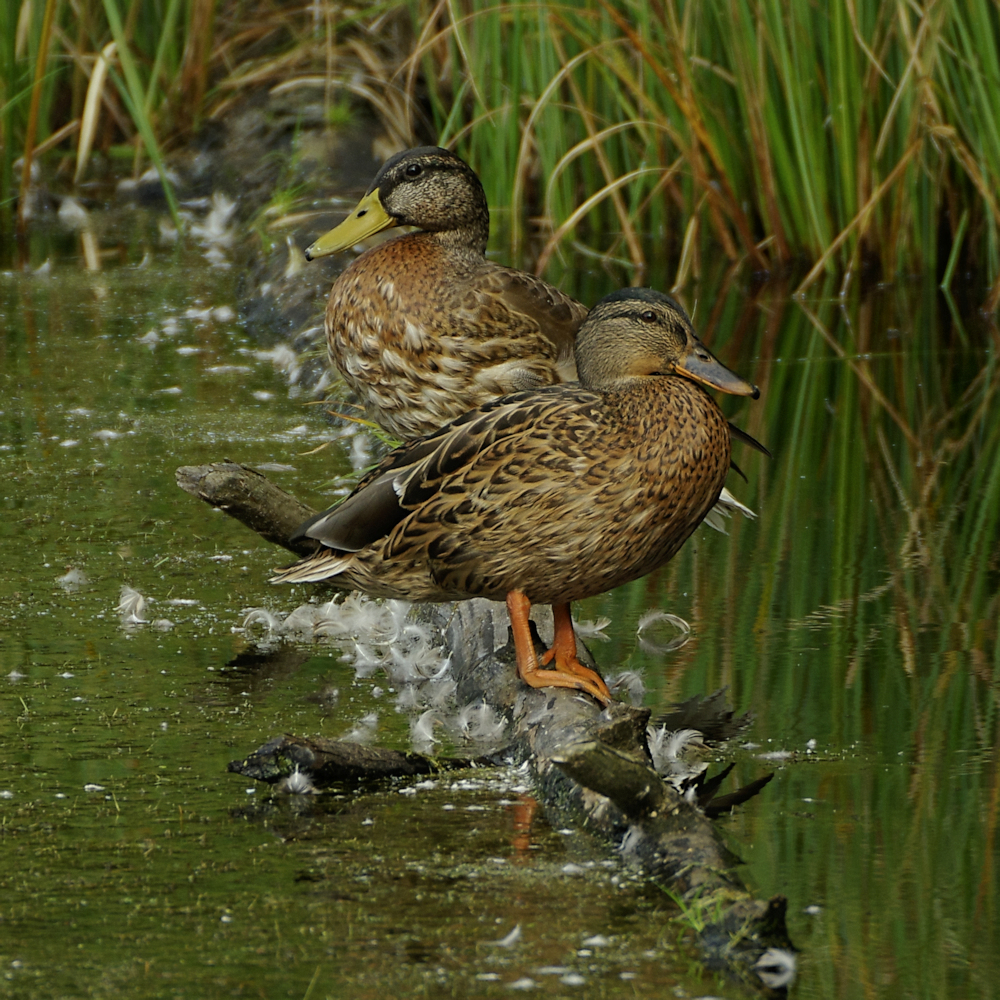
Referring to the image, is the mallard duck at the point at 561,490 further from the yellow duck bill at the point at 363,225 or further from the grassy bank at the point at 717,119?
the grassy bank at the point at 717,119

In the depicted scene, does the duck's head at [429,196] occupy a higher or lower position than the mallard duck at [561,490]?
higher

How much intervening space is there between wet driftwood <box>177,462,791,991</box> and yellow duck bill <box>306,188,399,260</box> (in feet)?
3.18

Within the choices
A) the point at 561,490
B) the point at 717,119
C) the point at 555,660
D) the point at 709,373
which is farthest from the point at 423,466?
the point at 717,119

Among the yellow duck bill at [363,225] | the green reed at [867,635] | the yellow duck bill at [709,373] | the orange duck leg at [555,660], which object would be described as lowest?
the green reed at [867,635]

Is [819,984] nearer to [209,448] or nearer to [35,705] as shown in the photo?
[35,705]

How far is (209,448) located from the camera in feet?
18.1

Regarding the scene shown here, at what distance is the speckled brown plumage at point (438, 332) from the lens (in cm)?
419

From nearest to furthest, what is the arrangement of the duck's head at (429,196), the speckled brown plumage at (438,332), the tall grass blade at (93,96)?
the speckled brown plumage at (438,332) → the duck's head at (429,196) → the tall grass blade at (93,96)

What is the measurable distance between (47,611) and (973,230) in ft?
17.4

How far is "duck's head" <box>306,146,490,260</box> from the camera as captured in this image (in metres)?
4.61

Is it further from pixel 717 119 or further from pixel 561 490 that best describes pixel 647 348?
pixel 717 119

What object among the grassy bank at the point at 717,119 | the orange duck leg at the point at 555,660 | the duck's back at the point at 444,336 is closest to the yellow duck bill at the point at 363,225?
the duck's back at the point at 444,336

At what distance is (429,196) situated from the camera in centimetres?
460

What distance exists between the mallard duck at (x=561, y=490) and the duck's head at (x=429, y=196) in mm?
1253
